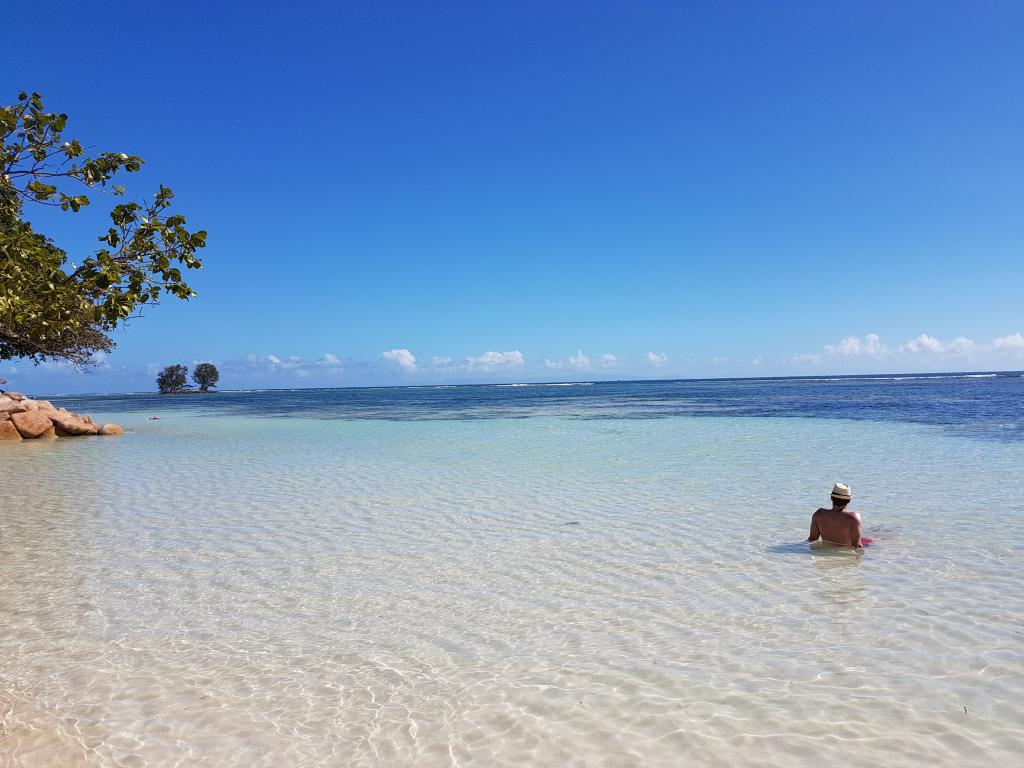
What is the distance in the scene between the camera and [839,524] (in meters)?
8.33

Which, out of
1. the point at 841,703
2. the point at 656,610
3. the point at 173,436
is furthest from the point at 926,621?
the point at 173,436

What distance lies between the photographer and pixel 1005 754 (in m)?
3.95

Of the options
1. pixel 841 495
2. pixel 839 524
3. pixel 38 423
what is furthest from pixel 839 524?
pixel 38 423

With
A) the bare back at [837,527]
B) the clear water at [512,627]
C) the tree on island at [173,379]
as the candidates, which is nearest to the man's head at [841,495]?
the bare back at [837,527]

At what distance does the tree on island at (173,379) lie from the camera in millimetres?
154413

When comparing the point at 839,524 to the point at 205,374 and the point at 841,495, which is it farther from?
the point at 205,374

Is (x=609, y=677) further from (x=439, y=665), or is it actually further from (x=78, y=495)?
(x=78, y=495)

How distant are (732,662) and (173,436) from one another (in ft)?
98.6

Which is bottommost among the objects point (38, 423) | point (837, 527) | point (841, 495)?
point (837, 527)

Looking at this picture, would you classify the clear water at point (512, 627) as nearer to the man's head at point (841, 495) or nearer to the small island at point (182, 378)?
the man's head at point (841, 495)

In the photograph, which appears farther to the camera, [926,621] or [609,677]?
[926,621]

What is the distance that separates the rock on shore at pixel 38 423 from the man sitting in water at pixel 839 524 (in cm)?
3133

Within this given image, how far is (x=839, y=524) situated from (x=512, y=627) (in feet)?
15.9

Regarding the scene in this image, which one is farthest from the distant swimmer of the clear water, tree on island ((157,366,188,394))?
tree on island ((157,366,188,394))
